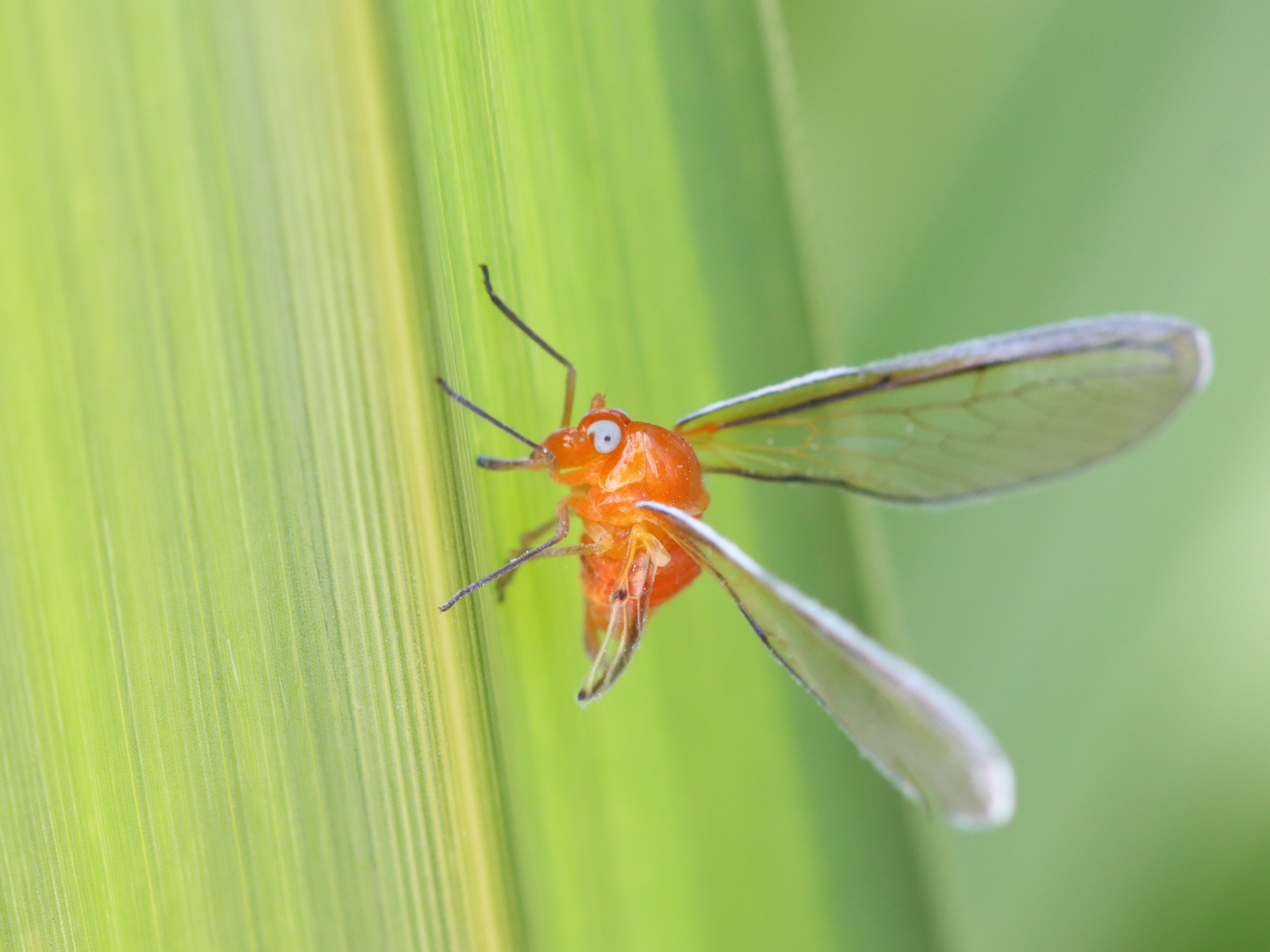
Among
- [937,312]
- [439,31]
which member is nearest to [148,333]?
[439,31]

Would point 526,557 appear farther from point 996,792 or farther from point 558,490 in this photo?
point 996,792

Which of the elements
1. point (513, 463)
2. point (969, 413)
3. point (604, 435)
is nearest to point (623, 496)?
point (604, 435)

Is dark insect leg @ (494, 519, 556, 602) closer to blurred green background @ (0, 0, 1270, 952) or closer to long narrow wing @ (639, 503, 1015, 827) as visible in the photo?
blurred green background @ (0, 0, 1270, 952)

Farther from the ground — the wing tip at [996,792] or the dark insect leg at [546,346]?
the dark insect leg at [546,346]

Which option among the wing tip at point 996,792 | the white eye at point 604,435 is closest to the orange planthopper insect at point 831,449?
the white eye at point 604,435

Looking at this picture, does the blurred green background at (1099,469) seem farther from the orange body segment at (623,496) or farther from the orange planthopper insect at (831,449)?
the orange body segment at (623,496)

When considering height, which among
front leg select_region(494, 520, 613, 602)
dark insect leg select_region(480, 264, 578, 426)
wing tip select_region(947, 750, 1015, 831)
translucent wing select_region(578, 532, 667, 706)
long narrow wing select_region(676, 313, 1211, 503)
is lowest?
wing tip select_region(947, 750, 1015, 831)

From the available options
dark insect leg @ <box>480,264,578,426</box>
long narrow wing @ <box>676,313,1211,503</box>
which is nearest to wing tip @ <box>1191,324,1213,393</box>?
long narrow wing @ <box>676,313,1211,503</box>
